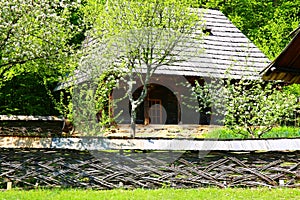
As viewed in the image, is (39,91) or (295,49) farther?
(39,91)

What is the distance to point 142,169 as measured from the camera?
6871 mm

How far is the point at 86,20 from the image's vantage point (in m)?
13.7

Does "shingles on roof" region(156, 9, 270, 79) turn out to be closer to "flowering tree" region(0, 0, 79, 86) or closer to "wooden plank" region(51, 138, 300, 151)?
"flowering tree" region(0, 0, 79, 86)

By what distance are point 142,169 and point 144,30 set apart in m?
5.24

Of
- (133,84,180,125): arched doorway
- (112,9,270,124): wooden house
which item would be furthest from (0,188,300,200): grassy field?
A: (133,84,180,125): arched doorway

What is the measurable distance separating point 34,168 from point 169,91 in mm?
8580

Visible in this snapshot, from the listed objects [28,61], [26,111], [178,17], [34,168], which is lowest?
[34,168]

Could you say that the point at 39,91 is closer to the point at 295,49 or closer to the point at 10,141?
the point at 10,141

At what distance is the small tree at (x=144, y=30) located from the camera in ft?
36.9

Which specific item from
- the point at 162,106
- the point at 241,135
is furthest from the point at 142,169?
the point at 162,106

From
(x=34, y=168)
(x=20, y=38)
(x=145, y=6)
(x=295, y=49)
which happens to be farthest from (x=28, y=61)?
(x=295, y=49)

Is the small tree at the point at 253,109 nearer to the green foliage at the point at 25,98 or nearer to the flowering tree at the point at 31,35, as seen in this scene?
the flowering tree at the point at 31,35

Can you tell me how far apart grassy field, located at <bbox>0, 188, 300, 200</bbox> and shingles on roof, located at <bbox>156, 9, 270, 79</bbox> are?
23.2 ft

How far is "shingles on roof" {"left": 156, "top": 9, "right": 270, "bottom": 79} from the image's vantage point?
13.8 metres
